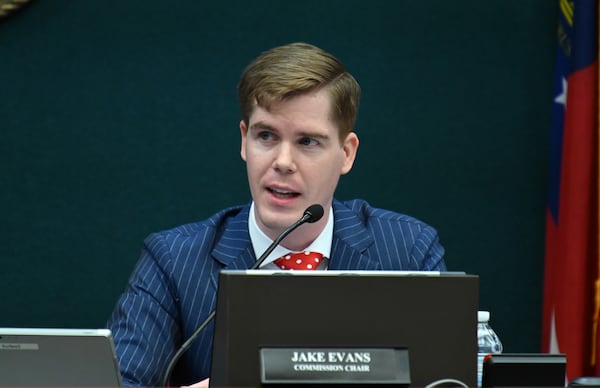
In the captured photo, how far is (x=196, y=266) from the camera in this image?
2.44 meters

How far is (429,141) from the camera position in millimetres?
3771

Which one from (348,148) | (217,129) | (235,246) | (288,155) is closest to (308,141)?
(288,155)

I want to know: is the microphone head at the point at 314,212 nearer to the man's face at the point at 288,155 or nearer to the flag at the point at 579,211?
the man's face at the point at 288,155

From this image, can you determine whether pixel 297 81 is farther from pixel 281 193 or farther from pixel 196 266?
pixel 196 266

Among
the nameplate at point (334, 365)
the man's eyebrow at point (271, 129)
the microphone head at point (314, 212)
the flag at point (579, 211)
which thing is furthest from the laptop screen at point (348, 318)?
the flag at point (579, 211)

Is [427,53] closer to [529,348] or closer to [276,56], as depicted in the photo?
[529,348]

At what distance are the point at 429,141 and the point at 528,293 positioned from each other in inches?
26.7

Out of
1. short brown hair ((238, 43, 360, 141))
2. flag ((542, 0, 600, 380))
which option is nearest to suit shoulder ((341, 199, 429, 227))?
short brown hair ((238, 43, 360, 141))

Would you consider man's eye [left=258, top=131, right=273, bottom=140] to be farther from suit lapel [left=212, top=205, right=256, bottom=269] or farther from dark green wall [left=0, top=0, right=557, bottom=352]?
dark green wall [left=0, top=0, right=557, bottom=352]

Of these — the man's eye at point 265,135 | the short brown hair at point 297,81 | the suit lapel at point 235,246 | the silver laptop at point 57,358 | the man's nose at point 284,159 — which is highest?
the short brown hair at point 297,81

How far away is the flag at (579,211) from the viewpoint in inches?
135

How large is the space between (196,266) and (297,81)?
0.50 meters

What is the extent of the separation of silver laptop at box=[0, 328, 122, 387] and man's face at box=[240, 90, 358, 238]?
748 millimetres

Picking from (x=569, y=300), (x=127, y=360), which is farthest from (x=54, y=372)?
(x=569, y=300)
